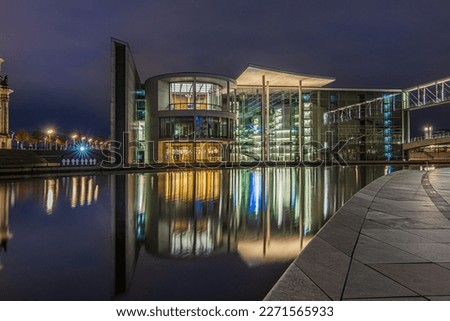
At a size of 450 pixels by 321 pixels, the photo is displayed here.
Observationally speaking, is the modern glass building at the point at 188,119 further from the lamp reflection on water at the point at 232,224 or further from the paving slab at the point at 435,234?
the paving slab at the point at 435,234

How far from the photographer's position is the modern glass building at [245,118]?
4347cm

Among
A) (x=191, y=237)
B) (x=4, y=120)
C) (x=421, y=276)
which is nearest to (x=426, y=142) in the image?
(x=191, y=237)

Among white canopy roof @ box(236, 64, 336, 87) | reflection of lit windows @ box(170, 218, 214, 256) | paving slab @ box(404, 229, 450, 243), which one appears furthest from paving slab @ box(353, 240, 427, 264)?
white canopy roof @ box(236, 64, 336, 87)


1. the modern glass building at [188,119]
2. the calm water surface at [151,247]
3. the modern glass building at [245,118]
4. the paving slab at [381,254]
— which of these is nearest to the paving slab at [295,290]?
the calm water surface at [151,247]

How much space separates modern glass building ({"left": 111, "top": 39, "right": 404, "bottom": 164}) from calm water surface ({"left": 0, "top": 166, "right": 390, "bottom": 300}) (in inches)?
1174

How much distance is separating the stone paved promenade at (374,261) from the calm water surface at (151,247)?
362 mm

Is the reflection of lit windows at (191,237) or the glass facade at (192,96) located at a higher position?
the glass facade at (192,96)

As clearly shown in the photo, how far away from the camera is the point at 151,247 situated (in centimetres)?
536

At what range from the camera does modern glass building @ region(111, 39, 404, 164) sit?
43.5 meters

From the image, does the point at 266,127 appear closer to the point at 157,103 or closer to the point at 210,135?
the point at 210,135

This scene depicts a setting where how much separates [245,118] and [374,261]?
55.5 m

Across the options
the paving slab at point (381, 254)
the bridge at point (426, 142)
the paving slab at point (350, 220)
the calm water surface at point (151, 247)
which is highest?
the bridge at point (426, 142)

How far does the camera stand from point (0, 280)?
13.0 feet

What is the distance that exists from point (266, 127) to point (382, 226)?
4458cm
